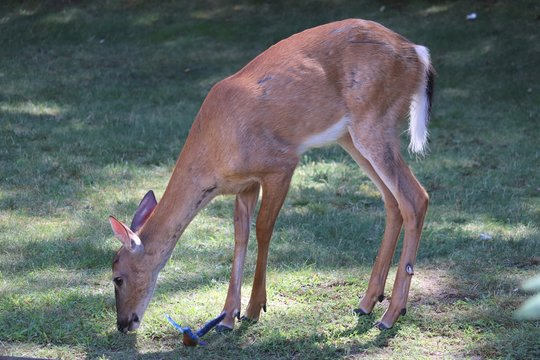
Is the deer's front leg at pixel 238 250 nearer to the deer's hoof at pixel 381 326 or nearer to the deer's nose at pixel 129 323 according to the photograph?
the deer's nose at pixel 129 323

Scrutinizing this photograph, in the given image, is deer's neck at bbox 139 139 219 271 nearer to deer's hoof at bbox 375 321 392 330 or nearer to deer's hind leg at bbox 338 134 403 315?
deer's hind leg at bbox 338 134 403 315

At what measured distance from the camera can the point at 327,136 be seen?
212 inches

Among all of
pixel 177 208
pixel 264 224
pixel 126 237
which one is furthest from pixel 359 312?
pixel 126 237

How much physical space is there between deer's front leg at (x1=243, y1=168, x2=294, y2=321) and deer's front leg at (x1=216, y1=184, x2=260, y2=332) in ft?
0.34

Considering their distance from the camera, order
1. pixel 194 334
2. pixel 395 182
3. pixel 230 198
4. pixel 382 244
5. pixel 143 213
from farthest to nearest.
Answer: pixel 230 198
pixel 382 244
pixel 143 213
pixel 395 182
pixel 194 334

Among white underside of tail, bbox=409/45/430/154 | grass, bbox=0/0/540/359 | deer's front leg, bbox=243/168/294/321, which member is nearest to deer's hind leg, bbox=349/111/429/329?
grass, bbox=0/0/540/359

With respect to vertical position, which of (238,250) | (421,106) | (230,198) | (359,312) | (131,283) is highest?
(421,106)

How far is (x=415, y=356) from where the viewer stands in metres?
4.82

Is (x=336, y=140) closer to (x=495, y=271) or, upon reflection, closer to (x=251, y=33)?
(x=495, y=271)

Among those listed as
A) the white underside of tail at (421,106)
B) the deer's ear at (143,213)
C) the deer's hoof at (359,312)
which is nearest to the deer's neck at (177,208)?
the deer's ear at (143,213)

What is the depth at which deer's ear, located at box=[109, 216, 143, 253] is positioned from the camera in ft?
16.0

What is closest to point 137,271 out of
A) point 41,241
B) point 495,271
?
point 41,241

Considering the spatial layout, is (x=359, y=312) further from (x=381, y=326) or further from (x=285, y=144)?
(x=285, y=144)

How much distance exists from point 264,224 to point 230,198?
2530 mm
